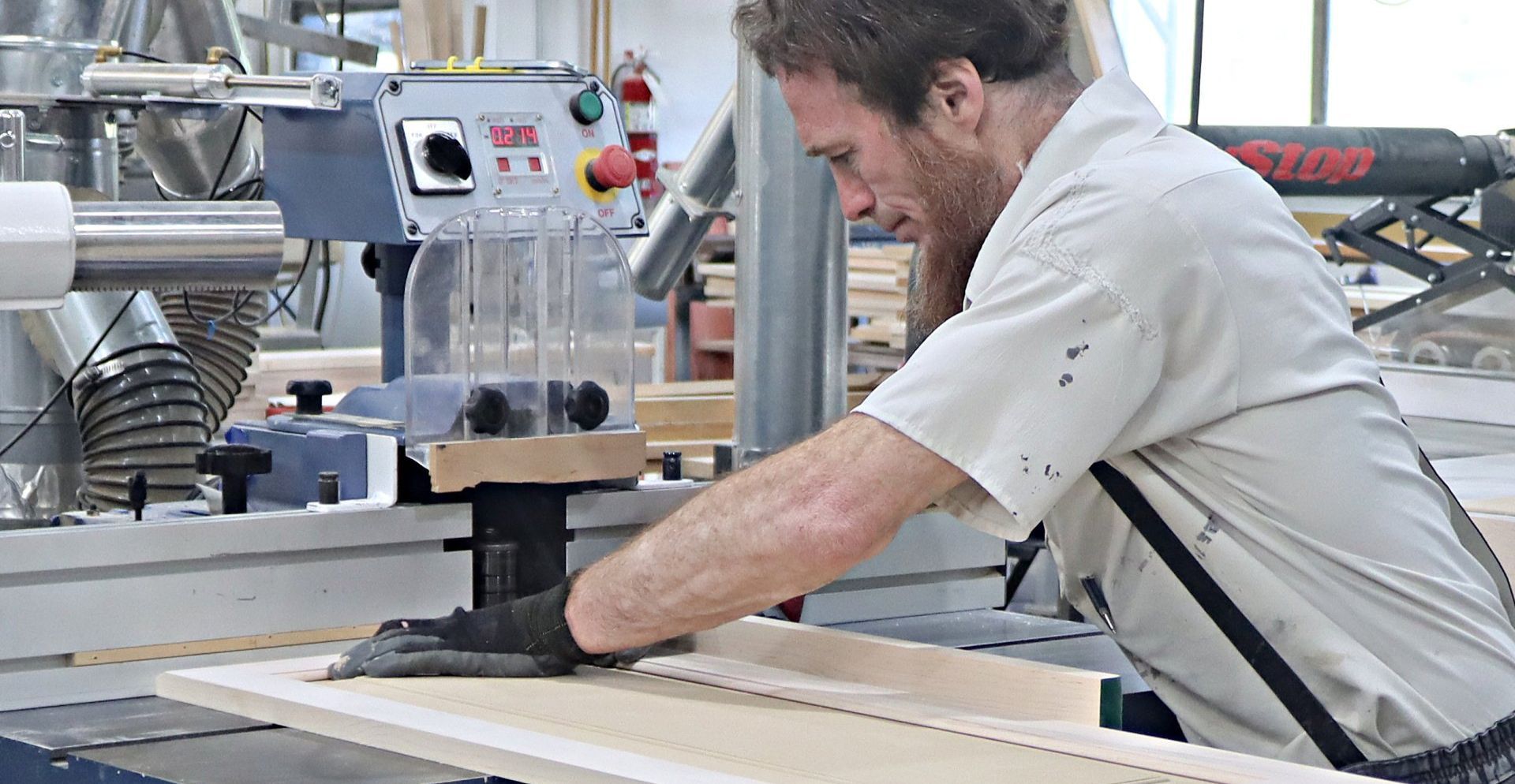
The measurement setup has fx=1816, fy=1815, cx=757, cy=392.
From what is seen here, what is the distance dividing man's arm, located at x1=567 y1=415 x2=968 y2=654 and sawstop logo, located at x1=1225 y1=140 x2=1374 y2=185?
1.28 metres

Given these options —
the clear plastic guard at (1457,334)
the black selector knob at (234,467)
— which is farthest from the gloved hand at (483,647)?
the clear plastic guard at (1457,334)

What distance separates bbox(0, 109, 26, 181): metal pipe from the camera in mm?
1601

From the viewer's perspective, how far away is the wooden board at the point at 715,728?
3.62ft

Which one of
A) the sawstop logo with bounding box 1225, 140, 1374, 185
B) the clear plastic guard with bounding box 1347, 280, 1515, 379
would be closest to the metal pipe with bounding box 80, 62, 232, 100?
the sawstop logo with bounding box 1225, 140, 1374, 185

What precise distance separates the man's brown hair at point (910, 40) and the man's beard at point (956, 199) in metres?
0.04

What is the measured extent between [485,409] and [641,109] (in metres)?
6.22

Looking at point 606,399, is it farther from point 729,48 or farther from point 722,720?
point 729,48

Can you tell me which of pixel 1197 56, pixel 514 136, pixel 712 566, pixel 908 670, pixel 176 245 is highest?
pixel 1197 56

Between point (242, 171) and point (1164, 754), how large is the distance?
1534 mm

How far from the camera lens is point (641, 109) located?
7680mm

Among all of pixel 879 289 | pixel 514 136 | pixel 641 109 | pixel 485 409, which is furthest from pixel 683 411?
pixel 641 109

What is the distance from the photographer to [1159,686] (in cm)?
139

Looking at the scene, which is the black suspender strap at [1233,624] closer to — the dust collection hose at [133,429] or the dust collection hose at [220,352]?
the dust collection hose at [133,429]

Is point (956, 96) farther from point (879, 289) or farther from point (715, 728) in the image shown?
point (879, 289)
